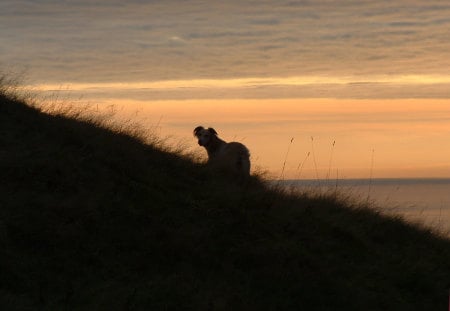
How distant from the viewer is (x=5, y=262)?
11.4 meters

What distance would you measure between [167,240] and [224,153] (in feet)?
19.3

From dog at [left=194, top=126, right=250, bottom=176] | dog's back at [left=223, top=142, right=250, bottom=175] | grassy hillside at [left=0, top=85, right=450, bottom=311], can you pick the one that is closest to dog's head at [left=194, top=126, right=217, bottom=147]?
dog at [left=194, top=126, right=250, bottom=176]

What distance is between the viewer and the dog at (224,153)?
18.0 meters

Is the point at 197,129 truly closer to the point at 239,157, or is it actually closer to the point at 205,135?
the point at 205,135

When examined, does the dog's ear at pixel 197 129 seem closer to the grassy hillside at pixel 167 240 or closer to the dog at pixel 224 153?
the dog at pixel 224 153

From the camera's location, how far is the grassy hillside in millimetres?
11531

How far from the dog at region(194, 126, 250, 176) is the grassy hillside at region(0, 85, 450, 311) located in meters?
0.72

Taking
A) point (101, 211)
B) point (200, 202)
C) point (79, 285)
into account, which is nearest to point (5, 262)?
point (79, 285)

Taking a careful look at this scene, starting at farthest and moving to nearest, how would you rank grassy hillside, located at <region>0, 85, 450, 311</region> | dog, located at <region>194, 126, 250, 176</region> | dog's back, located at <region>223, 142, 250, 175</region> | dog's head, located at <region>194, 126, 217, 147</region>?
1. dog's head, located at <region>194, 126, 217, 147</region>
2. dog's back, located at <region>223, 142, 250, 175</region>
3. dog, located at <region>194, 126, 250, 176</region>
4. grassy hillside, located at <region>0, 85, 450, 311</region>

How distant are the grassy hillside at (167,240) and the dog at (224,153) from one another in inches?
28.5

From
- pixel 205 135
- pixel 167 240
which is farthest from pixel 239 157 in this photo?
pixel 167 240

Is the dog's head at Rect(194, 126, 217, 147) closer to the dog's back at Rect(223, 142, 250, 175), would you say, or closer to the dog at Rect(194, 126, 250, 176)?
the dog at Rect(194, 126, 250, 176)

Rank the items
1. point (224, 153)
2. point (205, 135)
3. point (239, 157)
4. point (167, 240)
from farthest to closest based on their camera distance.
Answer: point (205, 135), point (224, 153), point (239, 157), point (167, 240)

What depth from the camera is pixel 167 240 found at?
1321cm
